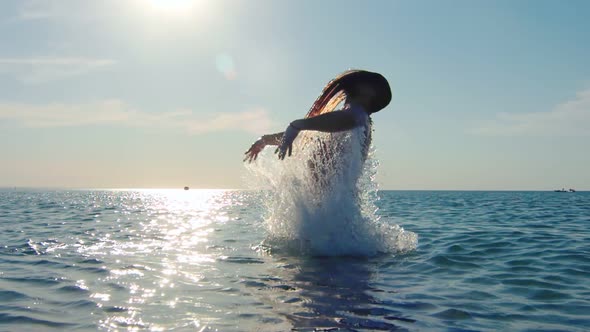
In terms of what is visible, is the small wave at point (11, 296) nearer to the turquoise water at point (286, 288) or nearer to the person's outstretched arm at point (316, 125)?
the turquoise water at point (286, 288)

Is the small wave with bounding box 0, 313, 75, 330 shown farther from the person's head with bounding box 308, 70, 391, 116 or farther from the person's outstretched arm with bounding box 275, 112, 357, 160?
the person's head with bounding box 308, 70, 391, 116

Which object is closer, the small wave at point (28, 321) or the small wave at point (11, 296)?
the small wave at point (28, 321)

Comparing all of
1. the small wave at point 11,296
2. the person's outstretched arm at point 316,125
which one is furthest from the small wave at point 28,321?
the person's outstretched arm at point 316,125

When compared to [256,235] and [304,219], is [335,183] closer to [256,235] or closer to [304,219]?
[304,219]

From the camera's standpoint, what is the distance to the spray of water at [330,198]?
25.3ft

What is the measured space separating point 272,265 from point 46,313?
10.9 feet

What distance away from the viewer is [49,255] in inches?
322

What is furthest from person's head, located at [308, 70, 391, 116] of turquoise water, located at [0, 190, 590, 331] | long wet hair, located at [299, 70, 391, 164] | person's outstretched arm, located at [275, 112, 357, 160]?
turquoise water, located at [0, 190, 590, 331]

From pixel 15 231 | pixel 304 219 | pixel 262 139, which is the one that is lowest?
pixel 15 231

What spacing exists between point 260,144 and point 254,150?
6.3 inches

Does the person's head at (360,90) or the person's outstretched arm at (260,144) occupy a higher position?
the person's head at (360,90)

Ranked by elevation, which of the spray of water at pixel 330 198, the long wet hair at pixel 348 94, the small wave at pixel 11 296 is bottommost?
the small wave at pixel 11 296

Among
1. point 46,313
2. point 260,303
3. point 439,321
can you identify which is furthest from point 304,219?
point 46,313

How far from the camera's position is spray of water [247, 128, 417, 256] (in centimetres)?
770
